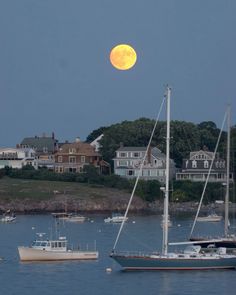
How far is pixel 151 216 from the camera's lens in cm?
12725

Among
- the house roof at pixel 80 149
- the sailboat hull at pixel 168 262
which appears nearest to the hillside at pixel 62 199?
the house roof at pixel 80 149

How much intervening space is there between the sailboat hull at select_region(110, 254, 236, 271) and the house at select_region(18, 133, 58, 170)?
99.5 meters

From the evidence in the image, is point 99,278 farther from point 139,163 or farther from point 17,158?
point 17,158

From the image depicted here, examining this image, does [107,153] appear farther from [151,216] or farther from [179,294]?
[179,294]

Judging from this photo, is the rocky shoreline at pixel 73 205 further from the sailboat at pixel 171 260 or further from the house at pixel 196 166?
the sailboat at pixel 171 260

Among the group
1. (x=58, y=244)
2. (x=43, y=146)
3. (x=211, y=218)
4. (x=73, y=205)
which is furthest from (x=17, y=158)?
(x=58, y=244)

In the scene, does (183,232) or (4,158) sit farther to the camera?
(4,158)

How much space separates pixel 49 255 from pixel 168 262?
10.2m

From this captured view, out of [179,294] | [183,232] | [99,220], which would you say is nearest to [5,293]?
[179,294]

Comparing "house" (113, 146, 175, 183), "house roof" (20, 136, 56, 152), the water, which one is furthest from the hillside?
the water

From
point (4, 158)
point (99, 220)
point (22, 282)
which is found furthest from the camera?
point (4, 158)

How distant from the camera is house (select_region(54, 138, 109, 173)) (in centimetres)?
15838

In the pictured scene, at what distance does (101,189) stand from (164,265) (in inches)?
3099

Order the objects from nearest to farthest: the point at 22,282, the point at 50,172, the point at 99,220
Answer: the point at 22,282 < the point at 99,220 < the point at 50,172
